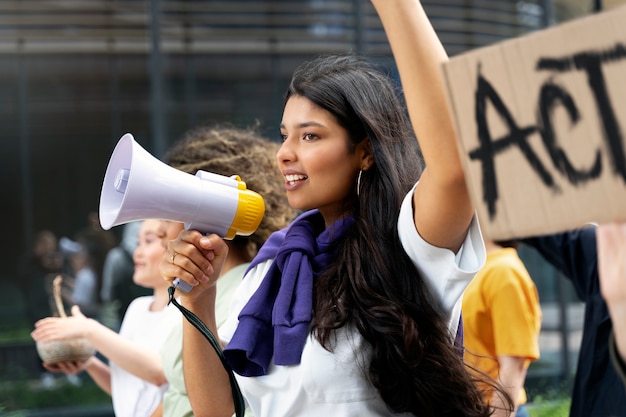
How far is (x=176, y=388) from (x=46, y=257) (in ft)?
21.2

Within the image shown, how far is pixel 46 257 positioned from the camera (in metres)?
9.06

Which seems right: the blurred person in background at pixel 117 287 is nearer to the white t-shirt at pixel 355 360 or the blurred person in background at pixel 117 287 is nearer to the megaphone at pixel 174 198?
the megaphone at pixel 174 198

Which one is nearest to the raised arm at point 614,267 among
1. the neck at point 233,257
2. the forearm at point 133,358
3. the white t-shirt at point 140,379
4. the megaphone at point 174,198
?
the megaphone at point 174,198

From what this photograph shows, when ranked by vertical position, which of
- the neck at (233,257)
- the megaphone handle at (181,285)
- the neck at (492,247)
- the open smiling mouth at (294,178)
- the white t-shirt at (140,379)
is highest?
the open smiling mouth at (294,178)

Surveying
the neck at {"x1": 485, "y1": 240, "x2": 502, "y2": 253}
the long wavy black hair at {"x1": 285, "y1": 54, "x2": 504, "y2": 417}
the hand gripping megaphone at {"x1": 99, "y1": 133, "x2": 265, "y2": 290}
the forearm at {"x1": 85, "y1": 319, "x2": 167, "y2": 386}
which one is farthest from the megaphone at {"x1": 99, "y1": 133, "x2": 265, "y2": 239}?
the neck at {"x1": 485, "y1": 240, "x2": 502, "y2": 253}

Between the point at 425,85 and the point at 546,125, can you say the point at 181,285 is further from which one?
the point at 546,125

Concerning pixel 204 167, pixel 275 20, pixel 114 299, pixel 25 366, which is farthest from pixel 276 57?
pixel 204 167

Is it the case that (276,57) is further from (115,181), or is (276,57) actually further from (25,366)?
(115,181)

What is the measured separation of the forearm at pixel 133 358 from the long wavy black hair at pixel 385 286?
1.31 metres

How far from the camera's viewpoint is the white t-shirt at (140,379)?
3.25m

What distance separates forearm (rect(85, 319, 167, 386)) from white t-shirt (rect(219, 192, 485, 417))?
1.25 m

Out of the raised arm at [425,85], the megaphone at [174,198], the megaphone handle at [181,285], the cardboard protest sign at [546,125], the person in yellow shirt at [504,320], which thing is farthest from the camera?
the person in yellow shirt at [504,320]

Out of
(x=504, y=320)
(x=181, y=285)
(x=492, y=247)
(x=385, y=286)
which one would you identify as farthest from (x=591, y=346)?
(x=492, y=247)

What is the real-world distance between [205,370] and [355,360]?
0.47 metres
